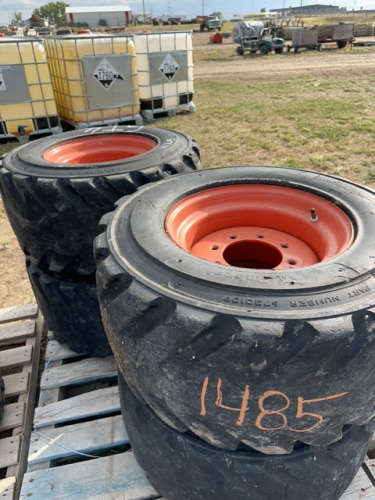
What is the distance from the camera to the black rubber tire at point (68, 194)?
201cm

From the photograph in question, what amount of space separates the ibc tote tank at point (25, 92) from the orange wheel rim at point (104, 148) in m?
5.51

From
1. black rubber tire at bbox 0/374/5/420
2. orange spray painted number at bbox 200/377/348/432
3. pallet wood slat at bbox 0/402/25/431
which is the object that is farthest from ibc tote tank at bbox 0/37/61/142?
orange spray painted number at bbox 200/377/348/432

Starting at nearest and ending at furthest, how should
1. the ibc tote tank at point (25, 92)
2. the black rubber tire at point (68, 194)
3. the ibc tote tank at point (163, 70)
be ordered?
the black rubber tire at point (68, 194) < the ibc tote tank at point (25, 92) < the ibc tote tank at point (163, 70)

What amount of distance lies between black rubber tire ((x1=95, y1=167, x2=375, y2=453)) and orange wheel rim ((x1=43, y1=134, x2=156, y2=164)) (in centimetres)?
145

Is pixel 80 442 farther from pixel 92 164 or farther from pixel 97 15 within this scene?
pixel 97 15

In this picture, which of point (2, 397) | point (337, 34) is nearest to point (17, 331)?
point (2, 397)

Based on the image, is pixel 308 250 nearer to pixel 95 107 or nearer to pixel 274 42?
pixel 95 107

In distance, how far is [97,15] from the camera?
64.1 m

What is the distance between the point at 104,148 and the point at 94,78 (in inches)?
225

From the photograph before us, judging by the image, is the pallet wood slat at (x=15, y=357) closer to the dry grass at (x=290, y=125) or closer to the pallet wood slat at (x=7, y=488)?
the pallet wood slat at (x=7, y=488)

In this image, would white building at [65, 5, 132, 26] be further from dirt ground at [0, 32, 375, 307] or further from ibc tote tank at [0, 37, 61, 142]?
ibc tote tank at [0, 37, 61, 142]

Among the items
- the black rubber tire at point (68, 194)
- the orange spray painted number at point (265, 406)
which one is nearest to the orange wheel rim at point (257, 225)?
the black rubber tire at point (68, 194)

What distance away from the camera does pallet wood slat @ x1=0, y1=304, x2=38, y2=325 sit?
2932mm

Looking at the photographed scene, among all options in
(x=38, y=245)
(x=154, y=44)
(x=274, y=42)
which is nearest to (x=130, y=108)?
(x=154, y=44)
